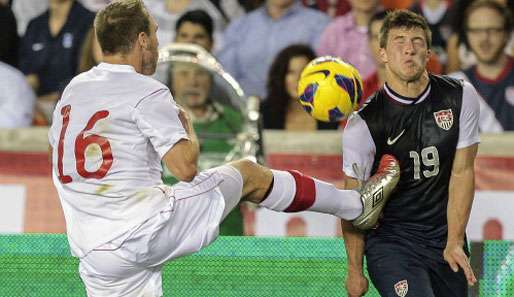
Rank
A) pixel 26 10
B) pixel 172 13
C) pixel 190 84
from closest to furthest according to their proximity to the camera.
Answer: pixel 190 84 < pixel 172 13 < pixel 26 10

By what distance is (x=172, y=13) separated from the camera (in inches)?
396

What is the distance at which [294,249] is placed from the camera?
6.20 m

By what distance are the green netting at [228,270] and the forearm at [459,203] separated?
75cm

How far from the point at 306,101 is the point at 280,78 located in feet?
12.0

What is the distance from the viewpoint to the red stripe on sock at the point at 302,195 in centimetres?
540

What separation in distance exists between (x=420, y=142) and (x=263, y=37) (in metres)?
4.51

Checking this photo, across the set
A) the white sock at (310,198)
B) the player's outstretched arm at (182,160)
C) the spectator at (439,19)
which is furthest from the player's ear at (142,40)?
the spectator at (439,19)

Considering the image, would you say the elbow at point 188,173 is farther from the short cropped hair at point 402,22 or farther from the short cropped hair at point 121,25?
the short cropped hair at point 402,22

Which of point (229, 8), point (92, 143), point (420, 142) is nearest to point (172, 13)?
point (229, 8)

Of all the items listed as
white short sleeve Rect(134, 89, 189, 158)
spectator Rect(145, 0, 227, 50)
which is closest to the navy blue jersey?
white short sleeve Rect(134, 89, 189, 158)

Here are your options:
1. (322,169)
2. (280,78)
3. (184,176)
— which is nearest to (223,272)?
(184,176)

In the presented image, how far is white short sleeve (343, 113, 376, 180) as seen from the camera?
546cm

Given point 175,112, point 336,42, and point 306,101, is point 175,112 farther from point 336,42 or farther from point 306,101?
point 336,42

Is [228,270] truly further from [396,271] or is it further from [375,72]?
[375,72]
